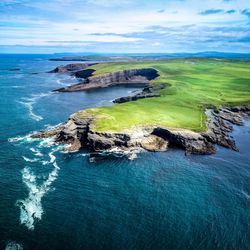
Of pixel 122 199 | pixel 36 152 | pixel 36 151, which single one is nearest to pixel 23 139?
pixel 36 151

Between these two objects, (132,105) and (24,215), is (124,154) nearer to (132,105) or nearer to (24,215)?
(24,215)

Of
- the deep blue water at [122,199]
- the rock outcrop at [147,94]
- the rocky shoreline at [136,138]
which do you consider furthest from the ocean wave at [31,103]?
the rock outcrop at [147,94]

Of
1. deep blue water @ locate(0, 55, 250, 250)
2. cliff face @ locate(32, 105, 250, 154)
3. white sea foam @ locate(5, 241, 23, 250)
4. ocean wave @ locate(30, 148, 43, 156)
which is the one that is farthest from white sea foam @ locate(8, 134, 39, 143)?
white sea foam @ locate(5, 241, 23, 250)

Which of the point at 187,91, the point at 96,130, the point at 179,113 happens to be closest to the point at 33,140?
the point at 96,130

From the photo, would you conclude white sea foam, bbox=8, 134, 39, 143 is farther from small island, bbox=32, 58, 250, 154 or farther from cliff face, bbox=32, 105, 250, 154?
small island, bbox=32, 58, 250, 154

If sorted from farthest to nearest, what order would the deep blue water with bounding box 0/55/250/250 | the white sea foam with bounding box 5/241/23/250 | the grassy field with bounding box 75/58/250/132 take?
the grassy field with bounding box 75/58/250/132 < the deep blue water with bounding box 0/55/250/250 < the white sea foam with bounding box 5/241/23/250

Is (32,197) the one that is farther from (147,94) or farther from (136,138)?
(147,94)
